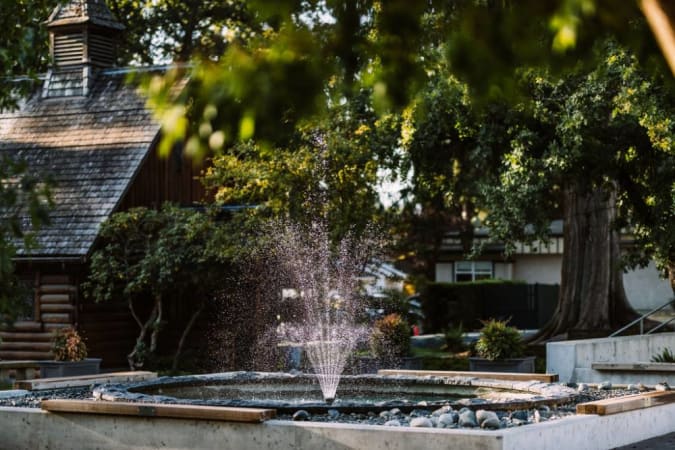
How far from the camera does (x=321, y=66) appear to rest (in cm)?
447

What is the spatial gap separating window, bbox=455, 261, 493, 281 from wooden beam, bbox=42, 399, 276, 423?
35867 millimetres

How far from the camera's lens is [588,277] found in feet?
83.6

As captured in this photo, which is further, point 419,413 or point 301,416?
point 419,413

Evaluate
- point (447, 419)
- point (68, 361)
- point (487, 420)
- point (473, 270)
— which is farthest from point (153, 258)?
point (473, 270)

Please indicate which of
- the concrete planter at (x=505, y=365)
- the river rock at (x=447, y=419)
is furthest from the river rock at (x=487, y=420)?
the concrete planter at (x=505, y=365)

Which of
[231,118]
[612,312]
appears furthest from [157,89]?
[612,312]

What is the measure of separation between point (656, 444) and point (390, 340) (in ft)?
32.8

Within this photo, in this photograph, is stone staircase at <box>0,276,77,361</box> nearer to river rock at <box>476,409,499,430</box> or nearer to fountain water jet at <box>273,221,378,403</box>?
fountain water jet at <box>273,221,378,403</box>

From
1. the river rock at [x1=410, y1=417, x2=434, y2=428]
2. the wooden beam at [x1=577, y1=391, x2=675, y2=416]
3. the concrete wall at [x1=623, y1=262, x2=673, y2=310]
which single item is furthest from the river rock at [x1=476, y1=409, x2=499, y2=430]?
the concrete wall at [x1=623, y1=262, x2=673, y2=310]

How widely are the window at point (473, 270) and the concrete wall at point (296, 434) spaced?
1337 inches

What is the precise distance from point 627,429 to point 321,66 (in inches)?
302

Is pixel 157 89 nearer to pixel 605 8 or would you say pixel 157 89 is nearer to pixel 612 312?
pixel 605 8

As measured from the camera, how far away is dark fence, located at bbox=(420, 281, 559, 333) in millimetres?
36375

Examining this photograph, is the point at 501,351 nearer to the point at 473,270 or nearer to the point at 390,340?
Result: the point at 390,340
